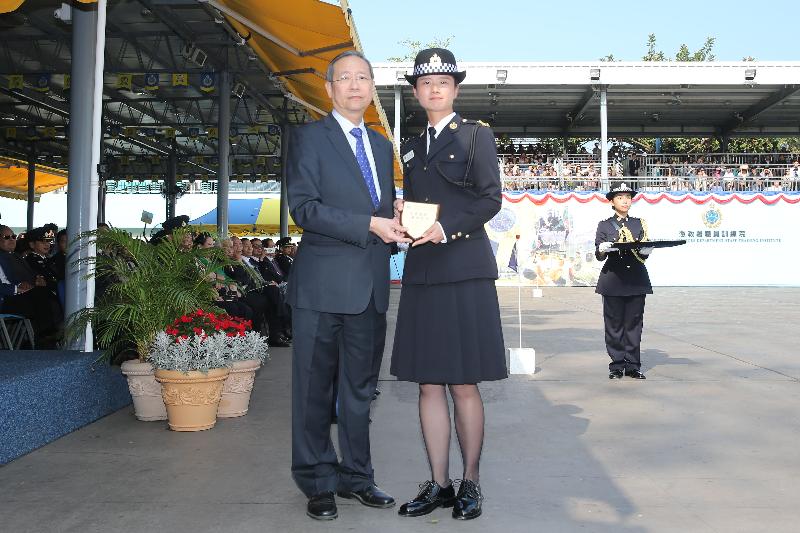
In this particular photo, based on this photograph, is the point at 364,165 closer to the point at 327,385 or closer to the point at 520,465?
the point at 327,385

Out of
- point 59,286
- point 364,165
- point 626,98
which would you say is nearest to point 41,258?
point 59,286

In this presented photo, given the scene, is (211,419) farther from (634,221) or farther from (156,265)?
(634,221)

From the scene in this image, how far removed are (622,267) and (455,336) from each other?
15.3 feet

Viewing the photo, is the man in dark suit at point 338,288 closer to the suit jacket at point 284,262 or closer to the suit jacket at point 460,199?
the suit jacket at point 460,199

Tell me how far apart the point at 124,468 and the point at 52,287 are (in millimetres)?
5542

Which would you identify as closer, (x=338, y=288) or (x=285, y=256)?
(x=338, y=288)

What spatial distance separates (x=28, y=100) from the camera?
2403cm

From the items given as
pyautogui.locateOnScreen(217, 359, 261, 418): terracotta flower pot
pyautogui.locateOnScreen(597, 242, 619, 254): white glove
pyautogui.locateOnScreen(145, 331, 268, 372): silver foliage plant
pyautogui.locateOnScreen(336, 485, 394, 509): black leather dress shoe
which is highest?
pyautogui.locateOnScreen(597, 242, 619, 254): white glove

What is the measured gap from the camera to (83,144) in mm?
6098

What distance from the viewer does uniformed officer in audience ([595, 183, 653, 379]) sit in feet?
25.4

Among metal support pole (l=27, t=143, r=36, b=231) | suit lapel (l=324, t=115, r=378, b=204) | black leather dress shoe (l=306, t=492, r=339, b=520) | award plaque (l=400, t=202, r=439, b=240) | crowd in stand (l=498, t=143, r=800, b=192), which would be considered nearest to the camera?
award plaque (l=400, t=202, r=439, b=240)

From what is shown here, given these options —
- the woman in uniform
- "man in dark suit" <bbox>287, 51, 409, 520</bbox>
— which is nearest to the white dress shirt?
"man in dark suit" <bbox>287, 51, 409, 520</bbox>

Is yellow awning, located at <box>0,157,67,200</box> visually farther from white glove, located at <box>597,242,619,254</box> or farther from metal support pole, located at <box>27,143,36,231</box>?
white glove, located at <box>597,242,619,254</box>

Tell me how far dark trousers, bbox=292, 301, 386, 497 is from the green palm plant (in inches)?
82.8
